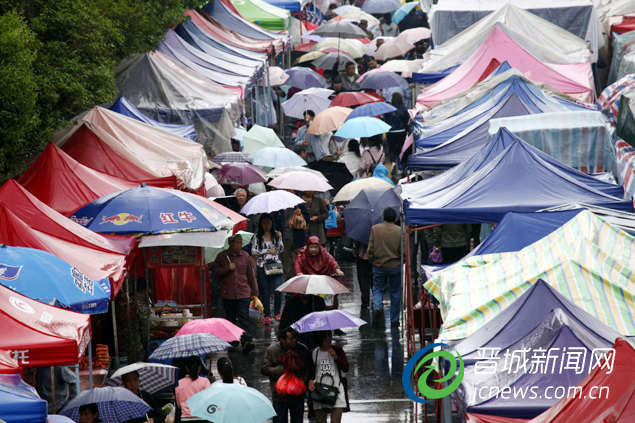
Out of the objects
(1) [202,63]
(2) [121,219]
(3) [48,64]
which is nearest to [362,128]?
(1) [202,63]

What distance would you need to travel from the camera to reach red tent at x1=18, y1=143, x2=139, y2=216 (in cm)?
1038

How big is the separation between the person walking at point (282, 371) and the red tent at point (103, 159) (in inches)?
165

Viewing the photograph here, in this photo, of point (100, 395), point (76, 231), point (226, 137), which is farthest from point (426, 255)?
point (100, 395)

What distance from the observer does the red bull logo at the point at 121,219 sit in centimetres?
965

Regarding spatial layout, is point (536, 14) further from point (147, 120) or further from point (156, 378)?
Answer: point (156, 378)

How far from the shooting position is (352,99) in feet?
69.9

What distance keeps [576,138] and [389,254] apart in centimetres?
334

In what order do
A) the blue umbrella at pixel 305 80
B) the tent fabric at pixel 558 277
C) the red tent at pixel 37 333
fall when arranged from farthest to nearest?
the blue umbrella at pixel 305 80 → the tent fabric at pixel 558 277 → the red tent at pixel 37 333

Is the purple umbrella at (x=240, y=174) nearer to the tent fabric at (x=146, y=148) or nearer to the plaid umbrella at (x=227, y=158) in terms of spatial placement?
the plaid umbrella at (x=227, y=158)

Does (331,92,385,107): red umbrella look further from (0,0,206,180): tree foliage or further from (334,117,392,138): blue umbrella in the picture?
(0,0,206,180): tree foliage

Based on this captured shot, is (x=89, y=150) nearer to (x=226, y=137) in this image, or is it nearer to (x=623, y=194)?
(x=226, y=137)

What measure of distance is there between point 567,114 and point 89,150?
703 cm

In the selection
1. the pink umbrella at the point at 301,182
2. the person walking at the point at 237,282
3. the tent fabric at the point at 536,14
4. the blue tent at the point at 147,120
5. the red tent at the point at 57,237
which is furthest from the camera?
the tent fabric at the point at 536,14

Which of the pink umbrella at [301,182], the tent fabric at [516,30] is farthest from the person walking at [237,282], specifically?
the tent fabric at [516,30]
